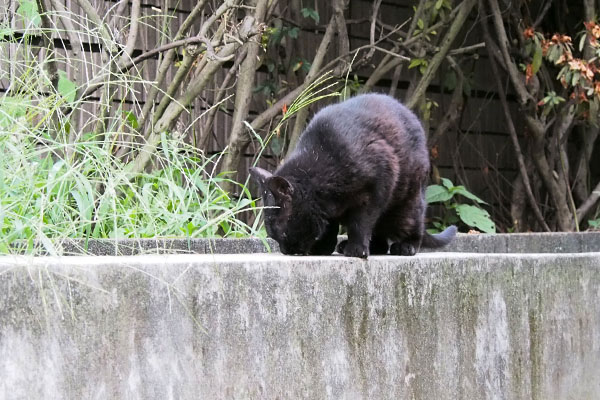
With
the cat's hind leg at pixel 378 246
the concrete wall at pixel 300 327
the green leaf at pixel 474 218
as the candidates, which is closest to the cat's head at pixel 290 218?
the concrete wall at pixel 300 327

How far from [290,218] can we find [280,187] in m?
0.13

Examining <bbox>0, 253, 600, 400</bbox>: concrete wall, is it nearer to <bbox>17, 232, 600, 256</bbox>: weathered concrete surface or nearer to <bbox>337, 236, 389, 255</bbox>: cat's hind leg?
<bbox>17, 232, 600, 256</bbox>: weathered concrete surface

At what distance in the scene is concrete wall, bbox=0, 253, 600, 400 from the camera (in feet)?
6.39

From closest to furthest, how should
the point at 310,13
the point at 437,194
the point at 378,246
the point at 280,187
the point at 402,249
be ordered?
the point at 280,187
the point at 402,249
the point at 378,246
the point at 310,13
the point at 437,194

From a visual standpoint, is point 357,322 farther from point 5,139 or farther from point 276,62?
point 276,62

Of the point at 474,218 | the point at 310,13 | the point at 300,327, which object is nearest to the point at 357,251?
the point at 300,327

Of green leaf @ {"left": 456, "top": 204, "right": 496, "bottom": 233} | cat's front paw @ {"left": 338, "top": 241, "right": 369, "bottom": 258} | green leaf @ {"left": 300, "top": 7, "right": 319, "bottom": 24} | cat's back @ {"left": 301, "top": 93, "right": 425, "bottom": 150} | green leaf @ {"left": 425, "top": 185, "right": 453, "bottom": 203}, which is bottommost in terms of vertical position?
green leaf @ {"left": 456, "top": 204, "right": 496, "bottom": 233}

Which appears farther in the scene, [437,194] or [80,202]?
[437,194]

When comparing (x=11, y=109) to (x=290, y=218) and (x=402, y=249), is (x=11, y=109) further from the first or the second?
(x=402, y=249)

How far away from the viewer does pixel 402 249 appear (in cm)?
343

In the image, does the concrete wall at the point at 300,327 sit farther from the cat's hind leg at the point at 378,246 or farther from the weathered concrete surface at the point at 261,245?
the cat's hind leg at the point at 378,246

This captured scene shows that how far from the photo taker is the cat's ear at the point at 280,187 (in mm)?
2988

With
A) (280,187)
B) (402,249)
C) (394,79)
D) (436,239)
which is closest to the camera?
(280,187)

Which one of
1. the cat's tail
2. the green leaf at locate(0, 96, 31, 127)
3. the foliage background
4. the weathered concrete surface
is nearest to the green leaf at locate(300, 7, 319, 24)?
the foliage background
